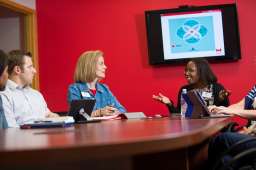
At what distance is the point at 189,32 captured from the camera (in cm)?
466

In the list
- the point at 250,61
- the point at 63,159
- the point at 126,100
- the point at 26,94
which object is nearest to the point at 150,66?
the point at 126,100

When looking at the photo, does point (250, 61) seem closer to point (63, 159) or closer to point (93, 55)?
point (93, 55)

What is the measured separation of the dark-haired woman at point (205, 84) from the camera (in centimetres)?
404

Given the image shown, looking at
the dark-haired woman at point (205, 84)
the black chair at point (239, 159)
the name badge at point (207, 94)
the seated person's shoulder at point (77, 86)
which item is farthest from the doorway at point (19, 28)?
the black chair at point (239, 159)

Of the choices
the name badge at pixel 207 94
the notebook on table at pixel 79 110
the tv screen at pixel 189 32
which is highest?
the tv screen at pixel 189 32

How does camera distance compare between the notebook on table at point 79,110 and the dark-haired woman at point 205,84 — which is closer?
the notebook on table at point 79,110

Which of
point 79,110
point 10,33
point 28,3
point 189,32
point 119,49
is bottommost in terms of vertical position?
point 79,110

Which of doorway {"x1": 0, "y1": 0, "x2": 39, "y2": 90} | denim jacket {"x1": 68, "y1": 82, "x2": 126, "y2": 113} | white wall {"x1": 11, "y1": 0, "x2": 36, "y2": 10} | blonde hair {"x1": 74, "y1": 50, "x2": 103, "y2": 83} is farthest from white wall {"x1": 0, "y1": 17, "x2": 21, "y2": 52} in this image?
denim jacket {"x1": 68, "y1": 82, "x2": 126, "y2": 113}

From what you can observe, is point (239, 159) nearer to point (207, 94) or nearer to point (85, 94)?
point (85, 94)

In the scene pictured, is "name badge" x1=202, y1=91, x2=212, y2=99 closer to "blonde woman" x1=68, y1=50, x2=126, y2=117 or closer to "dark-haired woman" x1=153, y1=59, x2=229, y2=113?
"dark-haired woman" x1=153, y1=59, x2=229, y2=113

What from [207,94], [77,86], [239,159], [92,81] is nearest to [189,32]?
[207,94]

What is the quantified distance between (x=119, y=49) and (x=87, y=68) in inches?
50.1

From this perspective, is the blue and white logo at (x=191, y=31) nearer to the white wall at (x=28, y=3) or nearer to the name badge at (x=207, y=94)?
the name badge at (x=207, y=94)

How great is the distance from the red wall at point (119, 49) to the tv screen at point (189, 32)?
12cm
